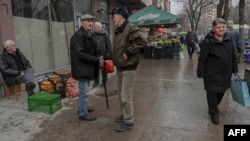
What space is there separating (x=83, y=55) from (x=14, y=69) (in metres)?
2.30

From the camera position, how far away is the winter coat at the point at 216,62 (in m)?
4.07

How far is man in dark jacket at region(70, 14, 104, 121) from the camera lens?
410 cm

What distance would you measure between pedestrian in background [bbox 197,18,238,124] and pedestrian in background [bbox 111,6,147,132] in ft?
3.71

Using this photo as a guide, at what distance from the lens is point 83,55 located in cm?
405

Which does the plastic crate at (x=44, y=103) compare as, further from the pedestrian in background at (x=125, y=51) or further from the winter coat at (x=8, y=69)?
the pedestrian in background at (x=125, y=51)

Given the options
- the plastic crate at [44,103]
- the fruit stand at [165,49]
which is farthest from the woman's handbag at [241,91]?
the fruit stand at [165,49]

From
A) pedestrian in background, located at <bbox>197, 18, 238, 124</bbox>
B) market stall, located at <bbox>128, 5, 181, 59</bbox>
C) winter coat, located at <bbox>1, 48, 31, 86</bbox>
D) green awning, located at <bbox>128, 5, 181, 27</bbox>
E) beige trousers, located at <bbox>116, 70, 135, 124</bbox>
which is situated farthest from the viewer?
market stall, located at <bbox>128, 5, 181, 59</bbox>

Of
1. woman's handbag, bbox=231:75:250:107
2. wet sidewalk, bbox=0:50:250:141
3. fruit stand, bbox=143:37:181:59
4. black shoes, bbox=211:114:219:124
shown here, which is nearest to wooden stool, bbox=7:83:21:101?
wet sidewalk, bbox=0:50:250:141

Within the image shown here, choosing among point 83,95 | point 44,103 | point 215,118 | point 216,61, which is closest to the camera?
point 216,61

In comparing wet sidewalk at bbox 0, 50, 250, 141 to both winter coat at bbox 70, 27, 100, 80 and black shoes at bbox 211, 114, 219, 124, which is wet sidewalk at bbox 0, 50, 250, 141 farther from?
winter coat at bbox 70, 27, 100, 80

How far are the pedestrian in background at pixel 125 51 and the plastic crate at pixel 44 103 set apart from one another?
59.1 inches

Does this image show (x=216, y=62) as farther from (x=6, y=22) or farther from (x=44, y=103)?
(x=6, y=22)

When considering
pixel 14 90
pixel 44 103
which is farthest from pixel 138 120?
pixel 14 90

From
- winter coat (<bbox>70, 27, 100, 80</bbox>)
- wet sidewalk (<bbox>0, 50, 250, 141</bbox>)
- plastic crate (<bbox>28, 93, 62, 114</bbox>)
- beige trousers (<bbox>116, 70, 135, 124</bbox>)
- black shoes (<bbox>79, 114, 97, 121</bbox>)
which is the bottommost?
wet sidewalk (<bbox>0, 50, 250, 141</bbox>)
